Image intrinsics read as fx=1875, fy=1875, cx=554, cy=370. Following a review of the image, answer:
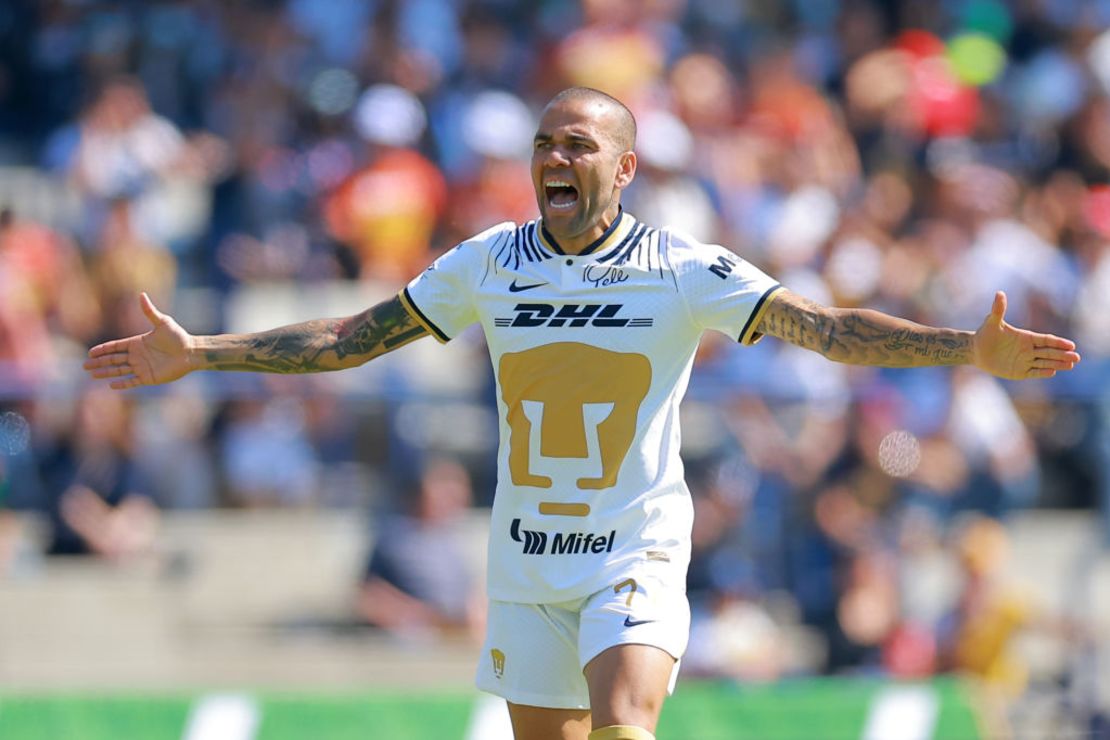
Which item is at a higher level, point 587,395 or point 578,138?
point 578,138

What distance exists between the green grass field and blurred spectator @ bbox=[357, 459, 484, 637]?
0.73 metres

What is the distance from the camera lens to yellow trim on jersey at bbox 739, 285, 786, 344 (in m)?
6.48

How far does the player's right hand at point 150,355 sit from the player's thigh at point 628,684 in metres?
1.89

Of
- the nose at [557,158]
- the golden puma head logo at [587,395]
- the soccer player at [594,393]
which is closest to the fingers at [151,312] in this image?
the soccer player at [594,393]

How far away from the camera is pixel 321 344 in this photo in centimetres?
693

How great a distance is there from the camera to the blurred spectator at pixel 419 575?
11914 millimetres

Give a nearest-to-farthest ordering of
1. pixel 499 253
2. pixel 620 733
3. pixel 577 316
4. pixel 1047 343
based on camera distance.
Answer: pixel 620 733, pixel 1047 343, pixel 577 316, pixel 499 253

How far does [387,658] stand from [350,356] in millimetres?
5413

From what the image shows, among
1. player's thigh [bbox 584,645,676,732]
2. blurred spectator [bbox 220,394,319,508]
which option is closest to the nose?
player's thigh [bbox 584,645,676,732]

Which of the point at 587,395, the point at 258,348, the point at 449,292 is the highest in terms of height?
the point at 449,292

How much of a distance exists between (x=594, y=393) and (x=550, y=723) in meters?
1.17

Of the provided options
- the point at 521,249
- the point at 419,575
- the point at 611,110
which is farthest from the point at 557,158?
the point at 419,575

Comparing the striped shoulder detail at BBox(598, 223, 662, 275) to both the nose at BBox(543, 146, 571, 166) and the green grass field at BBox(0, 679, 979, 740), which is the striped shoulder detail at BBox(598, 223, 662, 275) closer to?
the nose at BBox(543, 146, 571, 166)

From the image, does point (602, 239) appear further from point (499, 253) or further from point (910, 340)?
point (910, 340)
